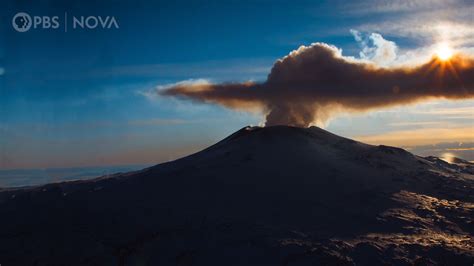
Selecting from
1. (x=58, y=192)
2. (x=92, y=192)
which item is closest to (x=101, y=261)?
(x=92, y=192)

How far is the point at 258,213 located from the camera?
1799 inches

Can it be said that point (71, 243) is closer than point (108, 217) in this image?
Yes

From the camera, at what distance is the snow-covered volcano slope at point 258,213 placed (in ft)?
123

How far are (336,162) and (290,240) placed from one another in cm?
2827

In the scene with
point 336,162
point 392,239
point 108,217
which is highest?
point 336,162

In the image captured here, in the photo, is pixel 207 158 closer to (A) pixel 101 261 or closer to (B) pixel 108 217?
(B) pixel 108 217

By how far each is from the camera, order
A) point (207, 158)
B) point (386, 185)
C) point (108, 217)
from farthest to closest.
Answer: point (207, 158)
point (386, 185)
point (108, 217)

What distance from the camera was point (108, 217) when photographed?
47.0 meters

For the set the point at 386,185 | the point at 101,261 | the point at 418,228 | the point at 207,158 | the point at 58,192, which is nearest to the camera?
the point at 101,261

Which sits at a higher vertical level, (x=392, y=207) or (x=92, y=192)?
(x=92, y=192)

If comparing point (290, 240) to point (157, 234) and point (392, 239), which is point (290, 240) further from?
point (157, 234)

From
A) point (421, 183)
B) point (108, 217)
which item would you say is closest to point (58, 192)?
point (108, 217)

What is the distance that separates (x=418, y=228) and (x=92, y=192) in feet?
125

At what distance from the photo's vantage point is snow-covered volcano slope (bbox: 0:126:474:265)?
37344mm
